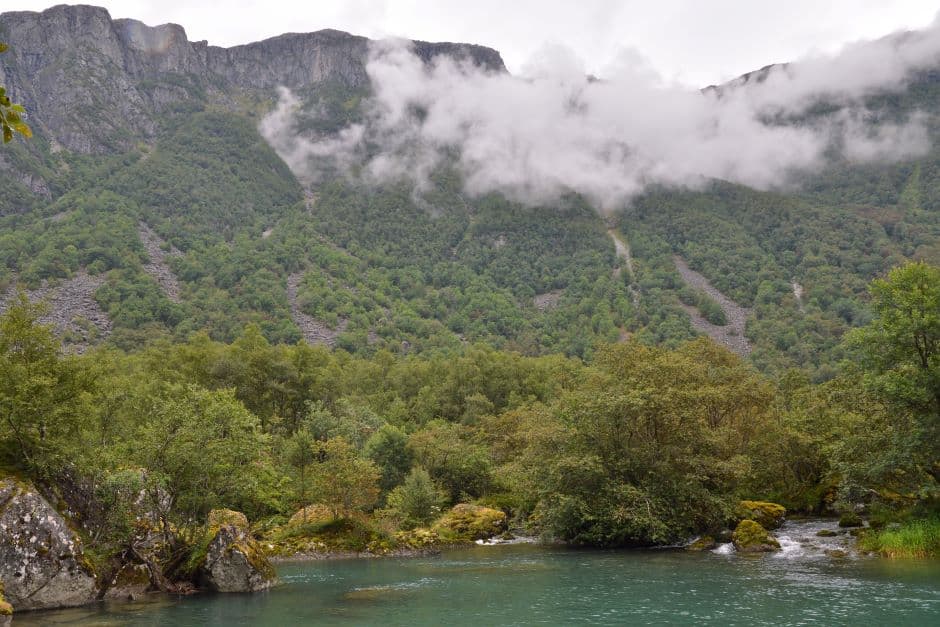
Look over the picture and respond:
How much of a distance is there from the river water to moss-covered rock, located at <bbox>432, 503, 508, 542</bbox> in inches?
Result: 583

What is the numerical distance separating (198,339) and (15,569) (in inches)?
3199

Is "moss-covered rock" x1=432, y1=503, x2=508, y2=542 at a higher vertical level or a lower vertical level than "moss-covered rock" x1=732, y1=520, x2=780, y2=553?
lower

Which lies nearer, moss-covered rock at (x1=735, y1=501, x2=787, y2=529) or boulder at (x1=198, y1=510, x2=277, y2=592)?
boulder at (x1=198, y1=510, x2=277, y2=592)

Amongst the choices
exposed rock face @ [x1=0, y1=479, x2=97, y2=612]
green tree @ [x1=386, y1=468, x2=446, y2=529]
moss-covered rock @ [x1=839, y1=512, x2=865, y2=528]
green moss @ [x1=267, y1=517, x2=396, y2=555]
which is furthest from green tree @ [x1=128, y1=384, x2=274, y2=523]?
moss-covered rock @ [x1=839, y1=512, x2=865, y2=528]

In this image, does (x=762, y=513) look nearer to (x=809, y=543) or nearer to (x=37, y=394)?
(x=809, y=543)

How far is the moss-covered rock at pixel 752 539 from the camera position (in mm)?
46344

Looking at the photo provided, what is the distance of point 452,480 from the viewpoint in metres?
76.8

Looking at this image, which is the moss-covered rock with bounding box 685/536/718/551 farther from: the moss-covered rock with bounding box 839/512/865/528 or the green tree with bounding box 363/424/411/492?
the green tree with bounding box 363/424/411/492

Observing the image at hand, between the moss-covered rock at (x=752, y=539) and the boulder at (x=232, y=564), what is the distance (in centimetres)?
3071

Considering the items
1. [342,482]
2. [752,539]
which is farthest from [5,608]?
[752,539]

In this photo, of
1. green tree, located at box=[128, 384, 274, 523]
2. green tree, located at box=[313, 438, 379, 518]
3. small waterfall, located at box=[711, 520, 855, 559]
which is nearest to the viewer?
green tree, located at box=[128, 384, 274, 523]

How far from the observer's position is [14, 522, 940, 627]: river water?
28344 mm

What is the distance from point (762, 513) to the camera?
55.4m

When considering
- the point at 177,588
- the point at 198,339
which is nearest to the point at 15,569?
the point at 177,588
